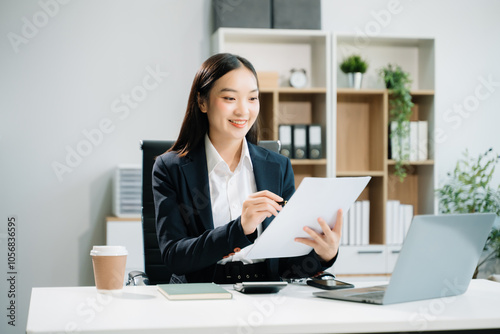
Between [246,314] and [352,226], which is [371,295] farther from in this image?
[352,226]

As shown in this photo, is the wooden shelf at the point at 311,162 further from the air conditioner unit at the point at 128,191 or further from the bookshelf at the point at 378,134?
the air conditioner unit at the point at 128,191

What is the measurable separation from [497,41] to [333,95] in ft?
4.90

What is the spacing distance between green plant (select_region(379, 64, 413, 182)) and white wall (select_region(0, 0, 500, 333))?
0.33m

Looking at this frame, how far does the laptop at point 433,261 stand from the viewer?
1.42 meters

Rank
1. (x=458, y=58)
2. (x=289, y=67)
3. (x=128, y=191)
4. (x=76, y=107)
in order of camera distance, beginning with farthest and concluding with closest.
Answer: (x=458, y=58) → (x=289, y=67) → (x=76, y=107) → (x=128, y=191)

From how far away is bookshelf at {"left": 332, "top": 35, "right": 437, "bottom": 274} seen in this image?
4004mm

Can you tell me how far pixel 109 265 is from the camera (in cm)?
159

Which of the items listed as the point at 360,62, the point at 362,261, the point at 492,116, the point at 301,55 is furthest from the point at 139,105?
the point at 492,116

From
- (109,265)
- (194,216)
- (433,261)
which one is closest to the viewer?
(433,261)

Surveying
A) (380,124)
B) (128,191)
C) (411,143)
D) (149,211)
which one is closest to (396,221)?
(411,143)

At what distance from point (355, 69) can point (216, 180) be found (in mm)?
2332

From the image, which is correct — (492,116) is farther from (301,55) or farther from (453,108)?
(301,55)

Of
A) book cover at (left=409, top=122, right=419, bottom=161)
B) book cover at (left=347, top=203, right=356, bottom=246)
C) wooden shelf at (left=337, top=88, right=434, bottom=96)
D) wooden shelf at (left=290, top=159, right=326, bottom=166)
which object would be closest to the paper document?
wooden shelf at (left=290, top=159, right=326, bottom=166)

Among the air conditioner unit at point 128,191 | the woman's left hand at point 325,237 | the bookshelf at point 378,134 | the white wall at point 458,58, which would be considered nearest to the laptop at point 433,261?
the woman's left hand at point 325,237
